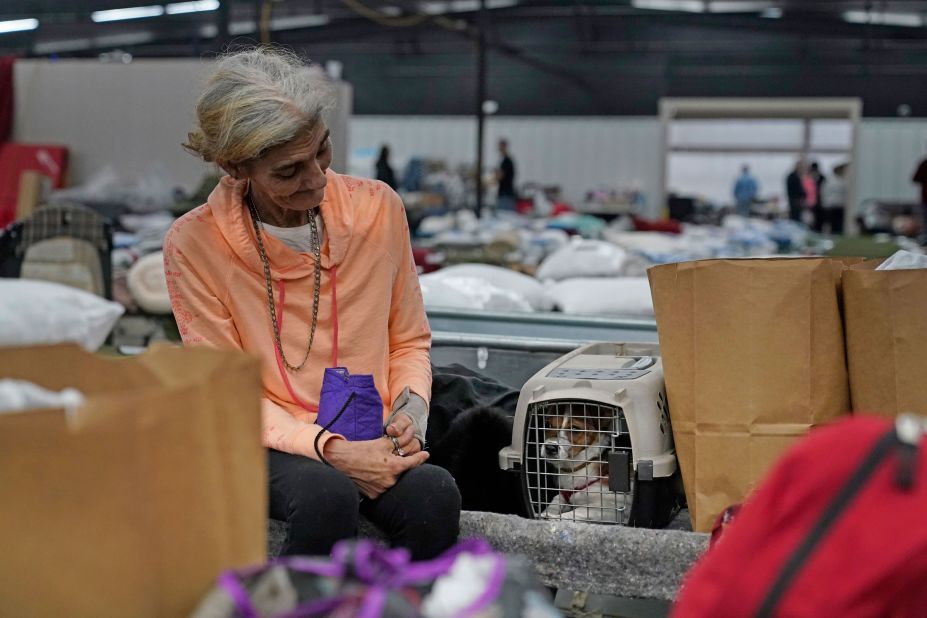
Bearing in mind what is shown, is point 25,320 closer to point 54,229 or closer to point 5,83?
point 54,229

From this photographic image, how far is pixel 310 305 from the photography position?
2.00 m

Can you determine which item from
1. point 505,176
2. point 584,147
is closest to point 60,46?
point 505,176

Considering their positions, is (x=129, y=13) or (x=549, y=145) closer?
(x=129, y=13)

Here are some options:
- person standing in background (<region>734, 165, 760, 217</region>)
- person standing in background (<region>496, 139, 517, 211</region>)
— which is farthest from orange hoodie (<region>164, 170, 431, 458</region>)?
person standing in background (<region>734, 165, 760, 217</region>)

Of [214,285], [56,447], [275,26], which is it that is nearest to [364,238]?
[214,285]

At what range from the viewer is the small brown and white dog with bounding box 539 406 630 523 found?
2.13 meters

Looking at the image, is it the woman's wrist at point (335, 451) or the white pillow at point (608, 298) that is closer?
the woman's wrist at point (335, 451)

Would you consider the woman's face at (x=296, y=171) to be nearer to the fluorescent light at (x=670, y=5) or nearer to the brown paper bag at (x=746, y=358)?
the brown paper bag at (x=746, y=358)

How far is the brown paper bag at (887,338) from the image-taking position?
179 cm

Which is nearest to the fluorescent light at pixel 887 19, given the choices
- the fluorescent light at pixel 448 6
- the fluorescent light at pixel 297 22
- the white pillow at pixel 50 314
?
the fluorescent light at pixel 448 6

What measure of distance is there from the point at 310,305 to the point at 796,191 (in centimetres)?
1503

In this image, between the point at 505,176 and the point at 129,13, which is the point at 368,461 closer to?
the point at 505,176

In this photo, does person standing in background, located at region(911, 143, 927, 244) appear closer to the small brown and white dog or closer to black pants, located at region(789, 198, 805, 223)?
black pants, located at region(789, 198, 805, 223)

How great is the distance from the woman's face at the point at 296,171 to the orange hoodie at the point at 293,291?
0.29 feet
